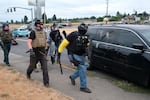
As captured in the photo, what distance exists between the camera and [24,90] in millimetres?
8242

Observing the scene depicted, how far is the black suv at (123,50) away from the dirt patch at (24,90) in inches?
75.6

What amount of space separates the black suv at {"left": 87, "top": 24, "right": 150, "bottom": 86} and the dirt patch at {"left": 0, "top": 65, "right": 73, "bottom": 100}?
1.92 meters

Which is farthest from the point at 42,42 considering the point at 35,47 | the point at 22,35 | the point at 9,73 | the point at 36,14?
→ the point at 22,35

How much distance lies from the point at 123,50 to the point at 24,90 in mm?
2759

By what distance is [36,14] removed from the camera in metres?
17.4

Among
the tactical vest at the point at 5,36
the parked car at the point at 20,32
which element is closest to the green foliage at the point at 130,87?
the tactical vest at the point at 5,36

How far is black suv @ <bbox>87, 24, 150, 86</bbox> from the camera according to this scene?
8.36 m

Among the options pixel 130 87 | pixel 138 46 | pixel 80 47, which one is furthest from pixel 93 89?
pixel 138 46

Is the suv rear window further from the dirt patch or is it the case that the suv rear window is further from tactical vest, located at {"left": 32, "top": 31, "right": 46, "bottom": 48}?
the dirt patch

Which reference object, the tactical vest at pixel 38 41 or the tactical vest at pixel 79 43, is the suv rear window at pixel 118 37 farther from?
the tactical vest at pixel 38 41

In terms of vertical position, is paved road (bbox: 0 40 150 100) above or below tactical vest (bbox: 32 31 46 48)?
below

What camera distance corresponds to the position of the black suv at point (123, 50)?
27.4 feet

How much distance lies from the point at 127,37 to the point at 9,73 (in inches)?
151

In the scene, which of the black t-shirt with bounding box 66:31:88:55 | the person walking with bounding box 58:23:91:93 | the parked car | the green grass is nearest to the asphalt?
the green grass
